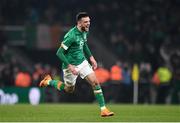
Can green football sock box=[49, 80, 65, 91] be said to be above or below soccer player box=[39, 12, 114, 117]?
below

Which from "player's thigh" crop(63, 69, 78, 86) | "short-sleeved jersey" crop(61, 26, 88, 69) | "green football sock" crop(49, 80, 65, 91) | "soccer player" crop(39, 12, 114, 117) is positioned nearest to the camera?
"soccer player" crop(39, 12, 114, 117)

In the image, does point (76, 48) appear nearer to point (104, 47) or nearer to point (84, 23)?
point (84, 23)

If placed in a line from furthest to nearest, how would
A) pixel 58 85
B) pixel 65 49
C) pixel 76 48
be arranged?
pixel 58 85 → pixel 76 48 → pixel 65 49

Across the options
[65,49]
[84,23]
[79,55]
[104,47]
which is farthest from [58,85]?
[104,47]

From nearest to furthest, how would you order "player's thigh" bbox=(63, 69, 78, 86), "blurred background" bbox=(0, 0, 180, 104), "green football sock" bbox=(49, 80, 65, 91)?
1. "player's thigh" bbox=(63, 69, 78, 86)
2. "green football sock" bbox=(49, 80, 65, 91)
3. "blurred background" bbox=(0, 0, 180, 104)

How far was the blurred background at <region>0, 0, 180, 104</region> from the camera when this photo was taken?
31266 mm

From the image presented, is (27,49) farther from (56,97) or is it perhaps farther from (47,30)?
(56,97)

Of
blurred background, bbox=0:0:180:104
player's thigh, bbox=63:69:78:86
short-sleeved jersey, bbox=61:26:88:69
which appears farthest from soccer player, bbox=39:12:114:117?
blurred background, bbox=0:0:180:104

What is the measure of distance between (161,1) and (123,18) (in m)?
2.33

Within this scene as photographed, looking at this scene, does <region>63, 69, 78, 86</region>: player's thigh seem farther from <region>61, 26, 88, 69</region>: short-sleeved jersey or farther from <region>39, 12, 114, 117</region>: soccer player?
<region>61, 26, 88, 69</region>: short-sleeved jersey

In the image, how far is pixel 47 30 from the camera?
3584 cm

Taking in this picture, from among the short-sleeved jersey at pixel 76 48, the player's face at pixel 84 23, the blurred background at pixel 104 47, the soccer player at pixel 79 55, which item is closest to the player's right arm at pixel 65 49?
the soccer player at pixel 79 55

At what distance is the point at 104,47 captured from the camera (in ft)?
117

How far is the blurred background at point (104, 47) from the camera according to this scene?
31266 millimetres
